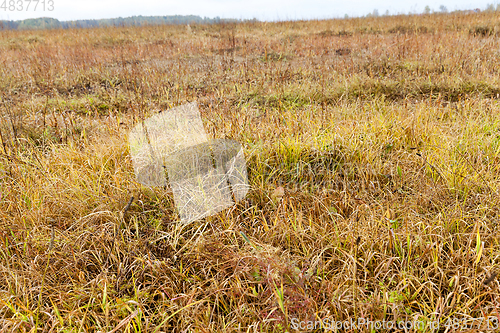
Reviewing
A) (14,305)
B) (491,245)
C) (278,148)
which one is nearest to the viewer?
(14,305)

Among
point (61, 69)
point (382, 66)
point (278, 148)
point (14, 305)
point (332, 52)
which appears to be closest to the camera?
point (14, 305)

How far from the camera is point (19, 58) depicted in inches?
305

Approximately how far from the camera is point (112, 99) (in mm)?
4816

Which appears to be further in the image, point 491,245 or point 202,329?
point 491,245

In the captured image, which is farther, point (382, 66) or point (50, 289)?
point (382, 66)

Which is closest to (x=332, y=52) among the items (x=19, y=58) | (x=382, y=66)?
(x=382, y=66)

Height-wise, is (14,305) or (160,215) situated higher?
(160,215)

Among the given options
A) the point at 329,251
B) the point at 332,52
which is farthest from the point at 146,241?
the point at 332,52

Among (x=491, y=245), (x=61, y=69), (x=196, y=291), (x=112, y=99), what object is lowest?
Answer: (x=196, y=291)

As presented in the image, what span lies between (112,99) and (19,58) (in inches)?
203

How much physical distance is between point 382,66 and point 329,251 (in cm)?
522

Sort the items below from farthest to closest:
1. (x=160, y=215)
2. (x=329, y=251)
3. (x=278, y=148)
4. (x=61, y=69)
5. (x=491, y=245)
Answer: (x=61, y=69) → (x=278, y=148) → (x=160, y=215) → (x=329, y=251) → (x=491, y=245)

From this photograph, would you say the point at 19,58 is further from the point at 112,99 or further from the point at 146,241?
the point at 146,241

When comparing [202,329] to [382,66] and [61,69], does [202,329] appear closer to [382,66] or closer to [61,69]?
[382,66]
